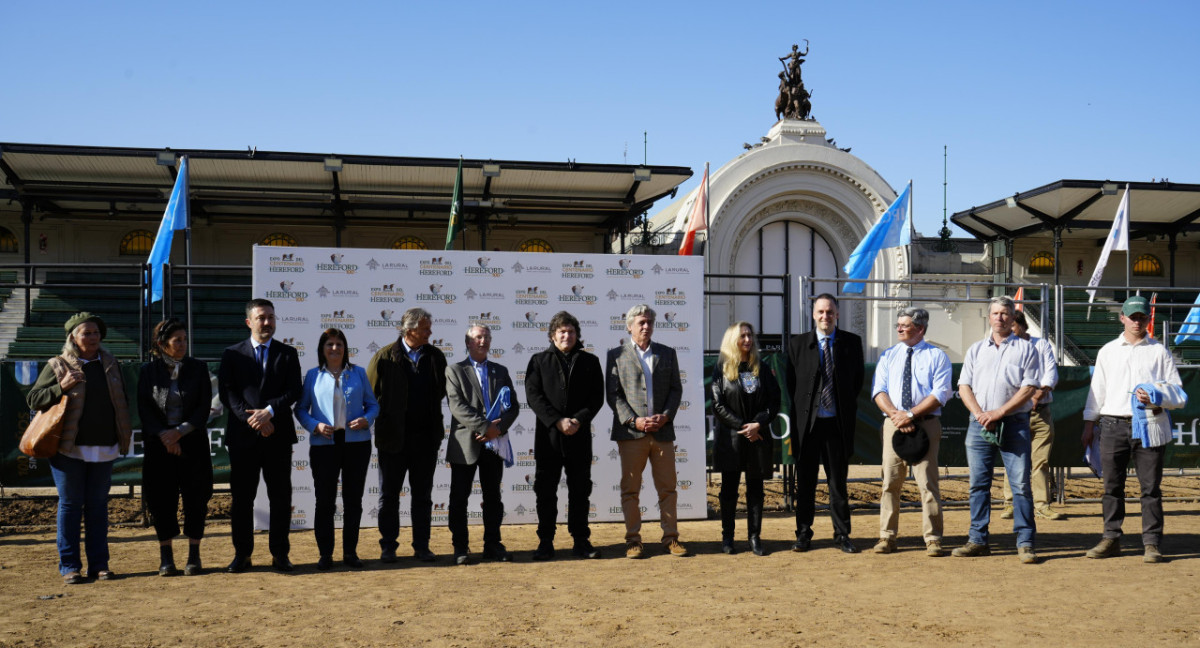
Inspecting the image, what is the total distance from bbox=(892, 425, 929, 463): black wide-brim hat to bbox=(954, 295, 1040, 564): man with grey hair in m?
0.37

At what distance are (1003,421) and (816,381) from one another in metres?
1.41

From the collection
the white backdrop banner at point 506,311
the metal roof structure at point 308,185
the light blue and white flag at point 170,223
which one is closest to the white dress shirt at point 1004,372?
the white backdrop banner at point 506,311

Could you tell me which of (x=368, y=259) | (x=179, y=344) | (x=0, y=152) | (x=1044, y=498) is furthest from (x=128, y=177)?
(x=1044, y=498)

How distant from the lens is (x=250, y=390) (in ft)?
22.8

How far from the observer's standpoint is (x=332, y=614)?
5691mm

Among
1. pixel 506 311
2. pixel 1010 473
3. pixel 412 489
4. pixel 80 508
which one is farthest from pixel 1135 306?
pixel 80 508

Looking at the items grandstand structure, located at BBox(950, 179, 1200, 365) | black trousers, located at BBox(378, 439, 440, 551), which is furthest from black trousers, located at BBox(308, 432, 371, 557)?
grandstand structure, located at BBox(950, 179, 1200, 365)

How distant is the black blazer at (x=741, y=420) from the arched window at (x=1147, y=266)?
2477 cm

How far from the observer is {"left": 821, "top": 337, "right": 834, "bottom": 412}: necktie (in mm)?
7750

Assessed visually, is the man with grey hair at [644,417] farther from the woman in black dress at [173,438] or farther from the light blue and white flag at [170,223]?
the light blue and white flag at [170,223]

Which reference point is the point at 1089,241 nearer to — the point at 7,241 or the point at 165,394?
the point at 165,394

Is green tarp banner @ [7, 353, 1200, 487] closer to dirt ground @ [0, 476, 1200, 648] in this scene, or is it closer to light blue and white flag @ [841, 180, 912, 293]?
dirt ground @ [0, 476, 1200, 648]

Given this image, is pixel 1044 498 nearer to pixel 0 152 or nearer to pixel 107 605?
pixel 107 605

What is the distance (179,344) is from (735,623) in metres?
4.37
